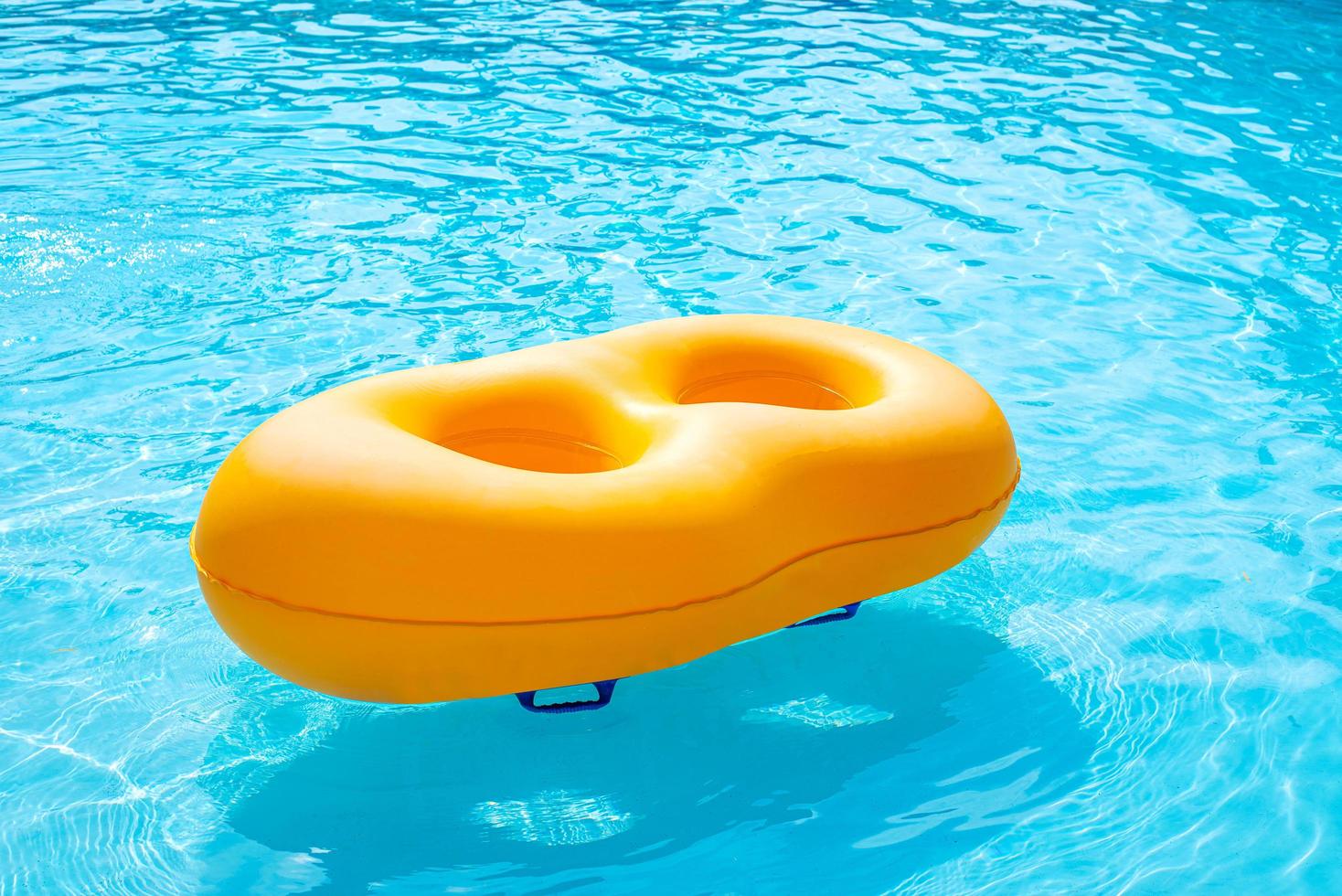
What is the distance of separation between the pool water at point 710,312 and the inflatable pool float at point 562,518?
30 cm

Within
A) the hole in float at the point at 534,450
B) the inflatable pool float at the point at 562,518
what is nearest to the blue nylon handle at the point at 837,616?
the inflatable pool float at the point at 562,518

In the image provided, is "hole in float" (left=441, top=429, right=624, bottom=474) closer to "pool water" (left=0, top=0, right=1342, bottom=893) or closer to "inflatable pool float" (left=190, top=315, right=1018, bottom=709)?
"inflatable pool float" (left=190, top=315, right=1018, bottom=709)

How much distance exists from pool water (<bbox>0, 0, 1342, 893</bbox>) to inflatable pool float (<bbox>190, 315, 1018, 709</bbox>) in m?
0.30

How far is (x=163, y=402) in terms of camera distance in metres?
3.88

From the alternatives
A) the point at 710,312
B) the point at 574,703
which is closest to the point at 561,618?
the point at 574,703

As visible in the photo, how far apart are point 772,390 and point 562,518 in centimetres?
90

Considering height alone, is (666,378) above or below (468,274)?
above

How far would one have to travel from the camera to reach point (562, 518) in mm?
2275

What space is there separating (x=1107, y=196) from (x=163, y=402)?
3.90 m

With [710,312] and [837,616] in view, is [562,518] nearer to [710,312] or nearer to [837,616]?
[837,616]

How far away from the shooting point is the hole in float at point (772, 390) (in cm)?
299

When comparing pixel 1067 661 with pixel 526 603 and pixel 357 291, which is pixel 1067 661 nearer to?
pixel 526 603

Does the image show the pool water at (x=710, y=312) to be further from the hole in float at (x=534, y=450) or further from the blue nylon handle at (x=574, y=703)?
the hole in float at (x=534, y=450)

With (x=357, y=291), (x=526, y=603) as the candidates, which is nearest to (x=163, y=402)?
(x=357, y=291)
